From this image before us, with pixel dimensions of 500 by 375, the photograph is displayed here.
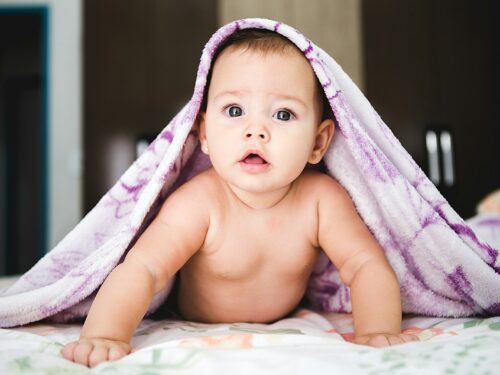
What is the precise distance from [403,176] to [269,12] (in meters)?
2.43

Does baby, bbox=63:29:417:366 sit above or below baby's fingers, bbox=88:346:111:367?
above

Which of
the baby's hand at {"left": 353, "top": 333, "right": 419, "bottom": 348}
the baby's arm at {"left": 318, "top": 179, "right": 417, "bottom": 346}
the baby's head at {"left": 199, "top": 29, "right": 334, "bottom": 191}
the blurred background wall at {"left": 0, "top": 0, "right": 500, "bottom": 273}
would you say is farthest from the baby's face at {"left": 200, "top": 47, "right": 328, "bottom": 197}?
the blurred background wall at {"left": 0, "top": 0, "right": 500, "bottom": 273}

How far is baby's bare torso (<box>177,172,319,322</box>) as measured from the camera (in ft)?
2.85

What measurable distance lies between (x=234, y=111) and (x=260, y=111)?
0.16ft

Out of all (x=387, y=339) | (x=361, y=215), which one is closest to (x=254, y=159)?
(x=361, y=215)

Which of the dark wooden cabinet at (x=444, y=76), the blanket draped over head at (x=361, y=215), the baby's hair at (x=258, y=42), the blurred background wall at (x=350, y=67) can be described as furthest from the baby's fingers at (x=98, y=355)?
the dark wooden cabinet at (x=444, y=76)

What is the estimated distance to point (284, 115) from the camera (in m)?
0.84

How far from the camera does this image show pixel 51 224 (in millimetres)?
3189

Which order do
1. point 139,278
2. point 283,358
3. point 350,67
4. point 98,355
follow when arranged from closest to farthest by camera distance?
point 283,358, point 98,355, point 139,278, point 350,67

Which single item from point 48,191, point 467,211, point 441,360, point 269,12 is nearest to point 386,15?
point 269,12

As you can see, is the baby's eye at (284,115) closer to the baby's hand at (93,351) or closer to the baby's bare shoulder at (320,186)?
the baby's bare shoulder at (320,186)

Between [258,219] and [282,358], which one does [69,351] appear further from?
[258,219]

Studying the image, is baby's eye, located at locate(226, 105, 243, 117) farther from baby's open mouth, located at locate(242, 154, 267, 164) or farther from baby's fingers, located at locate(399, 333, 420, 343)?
baby's fingers, located at locate(399, 333, 420, 343)

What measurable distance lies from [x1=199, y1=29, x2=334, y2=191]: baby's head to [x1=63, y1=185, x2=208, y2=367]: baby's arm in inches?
3.9
